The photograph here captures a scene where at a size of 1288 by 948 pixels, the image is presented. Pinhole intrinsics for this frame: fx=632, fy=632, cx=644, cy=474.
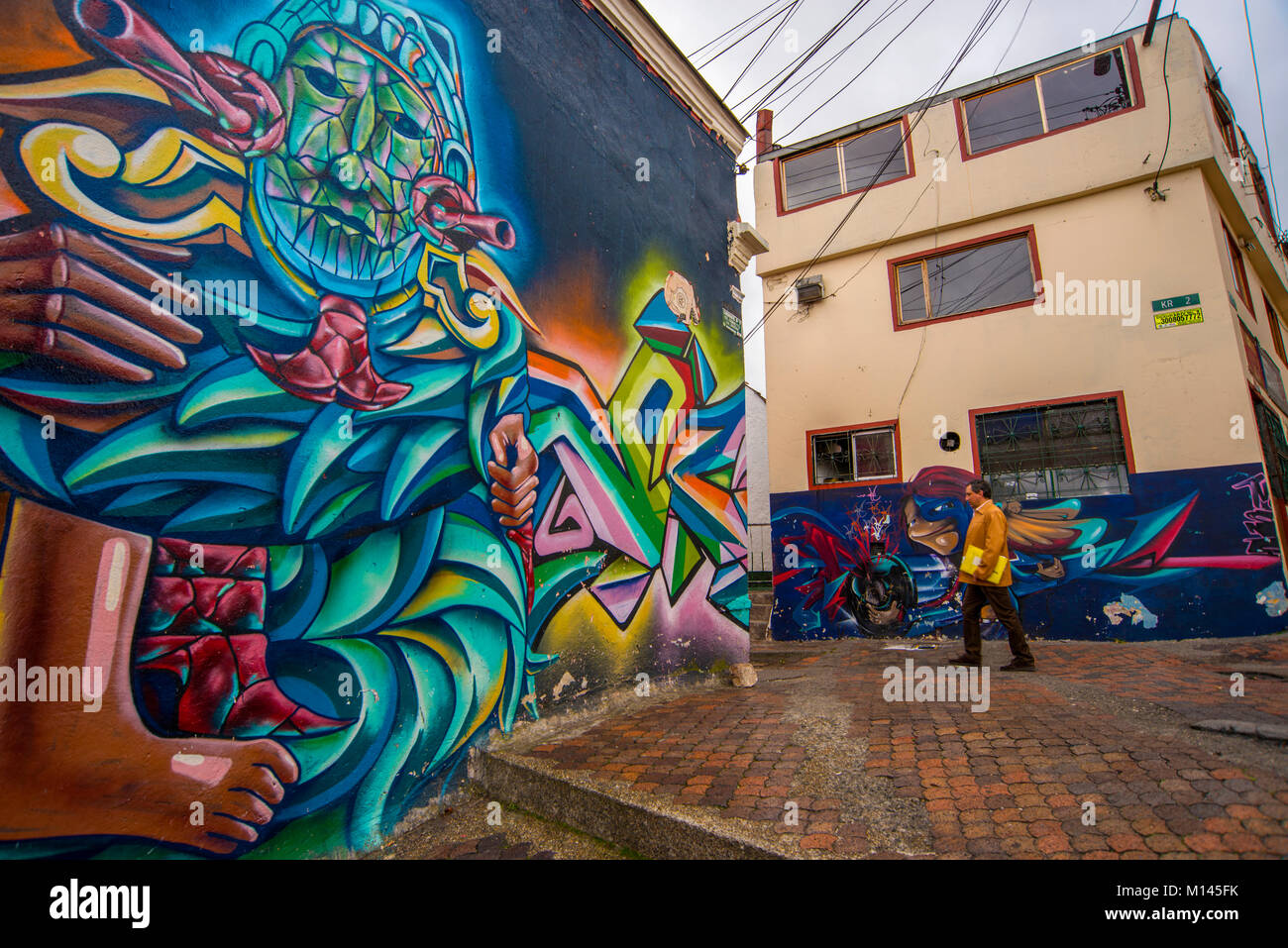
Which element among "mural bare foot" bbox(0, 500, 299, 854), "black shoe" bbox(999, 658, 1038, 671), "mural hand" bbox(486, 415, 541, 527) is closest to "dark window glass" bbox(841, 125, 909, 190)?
"black shoe" bbox(999, 658, 1038, 671)

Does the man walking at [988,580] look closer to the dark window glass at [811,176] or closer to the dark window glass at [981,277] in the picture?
the dark window glass at [981,277]

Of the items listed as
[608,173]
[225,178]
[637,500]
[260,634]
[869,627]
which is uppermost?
[608,173]

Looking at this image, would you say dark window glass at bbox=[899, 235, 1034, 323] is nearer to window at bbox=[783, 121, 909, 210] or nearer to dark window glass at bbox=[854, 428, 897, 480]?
window at bbox=[783, 121, 909, 210]

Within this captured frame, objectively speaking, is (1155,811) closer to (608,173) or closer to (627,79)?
(608,173)

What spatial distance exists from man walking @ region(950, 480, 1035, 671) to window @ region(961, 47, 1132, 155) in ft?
23.7

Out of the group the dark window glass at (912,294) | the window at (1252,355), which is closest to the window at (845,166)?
the dark window glass at (912,294)

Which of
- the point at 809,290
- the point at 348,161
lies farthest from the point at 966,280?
the point at 348,161

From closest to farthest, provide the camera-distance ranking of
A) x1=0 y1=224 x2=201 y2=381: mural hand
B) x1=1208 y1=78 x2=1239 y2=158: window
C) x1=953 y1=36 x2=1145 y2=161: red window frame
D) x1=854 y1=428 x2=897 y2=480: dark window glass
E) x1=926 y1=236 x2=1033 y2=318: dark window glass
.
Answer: x1=0 y1=224 x2=201 y2=381: mural hand, x1=953 y1=36 x2=1145 y2=161: red window frame, x1=1208 y1=78 x2=1239 y2=158: window, x1=926 y1=236 x2=1033 y2=318: dark window glass, x1=854 y1=428 x2=897 y2=480: dark window glass

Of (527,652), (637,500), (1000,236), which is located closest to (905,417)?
(1000,236)

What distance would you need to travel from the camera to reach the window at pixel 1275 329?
11431 mm

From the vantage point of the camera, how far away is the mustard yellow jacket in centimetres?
568

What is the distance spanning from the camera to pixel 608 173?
5.16m

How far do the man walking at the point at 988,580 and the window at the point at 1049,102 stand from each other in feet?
23.7

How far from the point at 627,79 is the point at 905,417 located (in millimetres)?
6800
